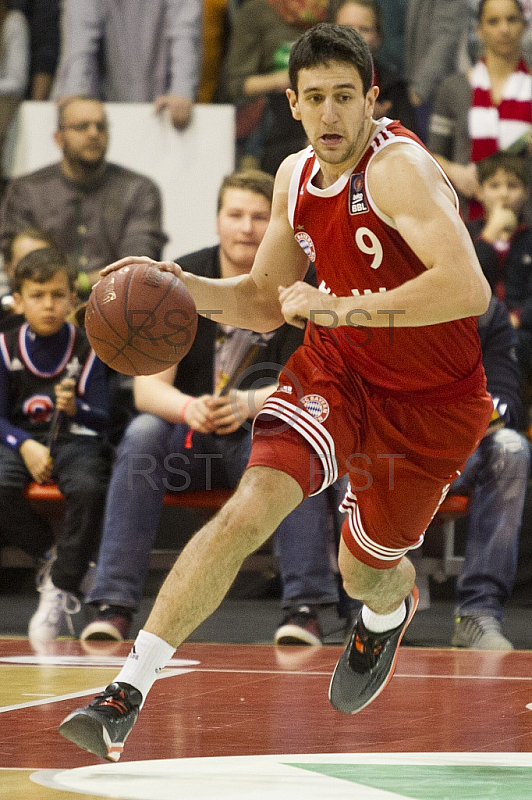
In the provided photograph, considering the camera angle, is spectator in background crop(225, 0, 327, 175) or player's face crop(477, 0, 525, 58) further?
spectator in background crop(225, 0, 327, 175)

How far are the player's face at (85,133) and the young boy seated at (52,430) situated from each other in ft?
3.48

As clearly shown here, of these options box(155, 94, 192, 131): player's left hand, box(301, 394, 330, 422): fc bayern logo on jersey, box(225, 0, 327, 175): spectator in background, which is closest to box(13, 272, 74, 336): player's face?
box(225, 0, 327, 175): spectator in background

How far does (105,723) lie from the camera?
256cm

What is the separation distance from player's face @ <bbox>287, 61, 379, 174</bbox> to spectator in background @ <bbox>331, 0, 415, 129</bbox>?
140 inches

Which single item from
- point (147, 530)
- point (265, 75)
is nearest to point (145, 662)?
point (147, 530)

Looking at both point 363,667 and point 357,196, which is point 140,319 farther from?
point 363,667

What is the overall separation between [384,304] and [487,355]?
2.67m

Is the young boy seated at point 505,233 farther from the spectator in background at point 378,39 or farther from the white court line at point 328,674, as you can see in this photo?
the white court line at point 328,674

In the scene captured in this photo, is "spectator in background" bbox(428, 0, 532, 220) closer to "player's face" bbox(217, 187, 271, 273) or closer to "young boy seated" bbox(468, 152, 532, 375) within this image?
"young boy seated" bbox(468, 152, 532, 375)

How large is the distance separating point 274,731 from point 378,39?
186 inches

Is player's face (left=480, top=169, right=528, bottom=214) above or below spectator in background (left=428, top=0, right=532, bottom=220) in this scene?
below

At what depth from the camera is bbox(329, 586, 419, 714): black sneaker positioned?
3.45 metres

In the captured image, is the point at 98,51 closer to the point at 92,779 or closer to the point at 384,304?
the point at 384,304

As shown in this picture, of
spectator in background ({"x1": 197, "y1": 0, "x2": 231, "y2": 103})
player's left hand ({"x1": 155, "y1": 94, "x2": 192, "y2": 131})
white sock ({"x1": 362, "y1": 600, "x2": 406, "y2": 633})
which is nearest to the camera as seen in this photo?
white sock ({"x1": 362, "y1": 600, "x2": 406, "y2": 633})
